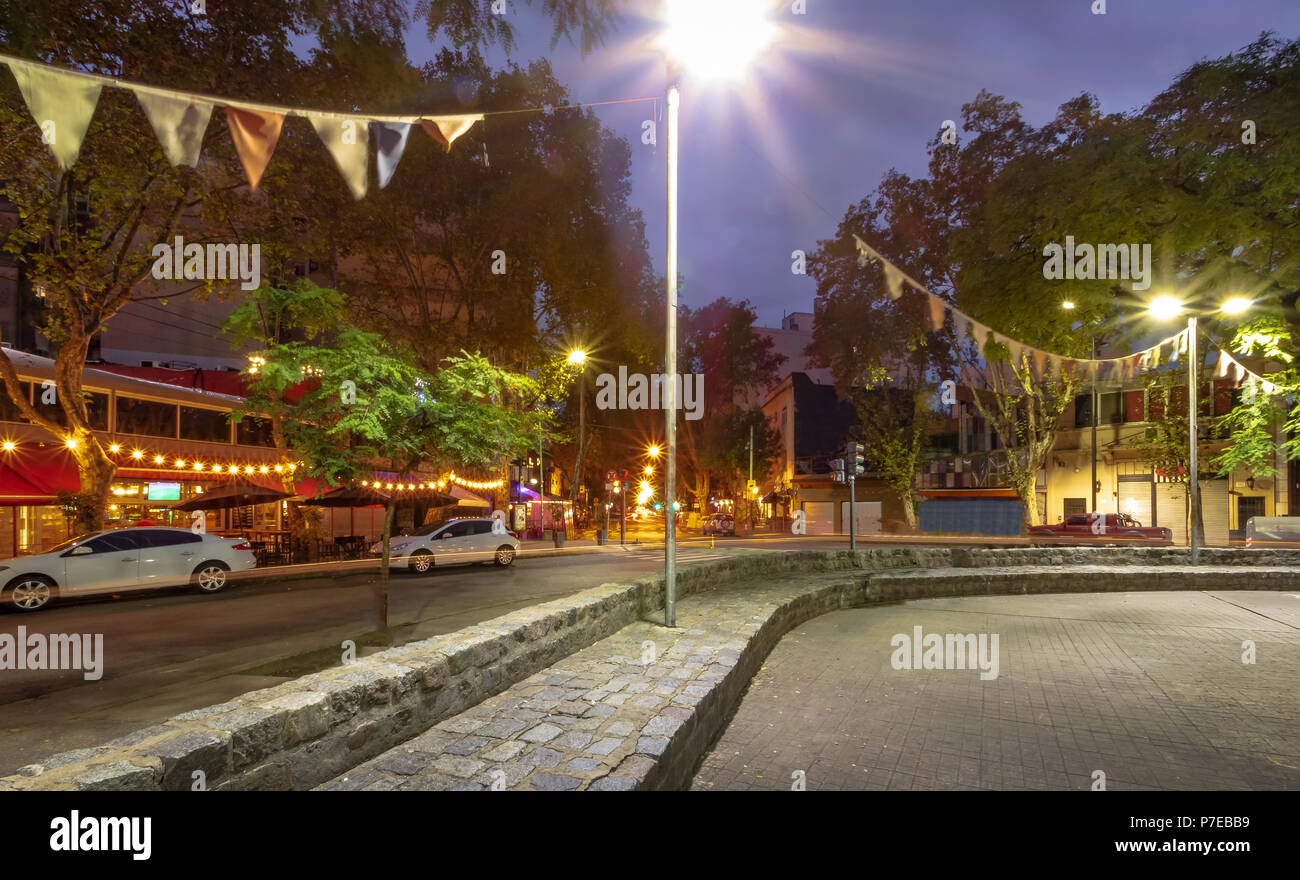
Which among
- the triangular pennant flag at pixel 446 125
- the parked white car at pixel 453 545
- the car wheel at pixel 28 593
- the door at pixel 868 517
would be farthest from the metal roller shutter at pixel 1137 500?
the car wheel at pixel 28 593

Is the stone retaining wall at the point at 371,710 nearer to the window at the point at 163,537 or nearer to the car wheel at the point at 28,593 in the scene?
the window at the point at 163,537

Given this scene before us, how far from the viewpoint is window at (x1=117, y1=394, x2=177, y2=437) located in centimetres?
2003

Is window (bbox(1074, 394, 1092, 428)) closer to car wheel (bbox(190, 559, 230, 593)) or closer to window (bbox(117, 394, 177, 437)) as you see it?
car wheel (bbox(190, 559, 230, 593))

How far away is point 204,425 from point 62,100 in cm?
A: 2229

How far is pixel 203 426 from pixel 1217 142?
29456 mm

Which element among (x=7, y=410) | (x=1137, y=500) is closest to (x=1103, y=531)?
(x=1137, y=500)

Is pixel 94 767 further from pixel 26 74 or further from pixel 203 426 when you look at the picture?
pixel 203 426

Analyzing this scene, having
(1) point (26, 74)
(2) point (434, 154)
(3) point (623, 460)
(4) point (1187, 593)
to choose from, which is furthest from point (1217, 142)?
(3) point (623, 460)

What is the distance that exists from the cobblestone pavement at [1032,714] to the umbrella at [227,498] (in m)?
16.0

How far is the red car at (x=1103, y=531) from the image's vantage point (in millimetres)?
26125

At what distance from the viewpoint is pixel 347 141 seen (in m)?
5.23

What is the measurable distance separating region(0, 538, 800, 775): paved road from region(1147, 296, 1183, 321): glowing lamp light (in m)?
10.4

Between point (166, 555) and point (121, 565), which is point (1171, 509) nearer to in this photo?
point (166, 555)

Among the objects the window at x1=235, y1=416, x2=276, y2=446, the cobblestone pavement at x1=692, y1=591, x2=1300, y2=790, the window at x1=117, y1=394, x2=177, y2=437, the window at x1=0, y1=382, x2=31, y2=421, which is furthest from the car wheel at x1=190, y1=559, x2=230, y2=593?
the window at x1=235, y1=416, x2=276, y2=446
